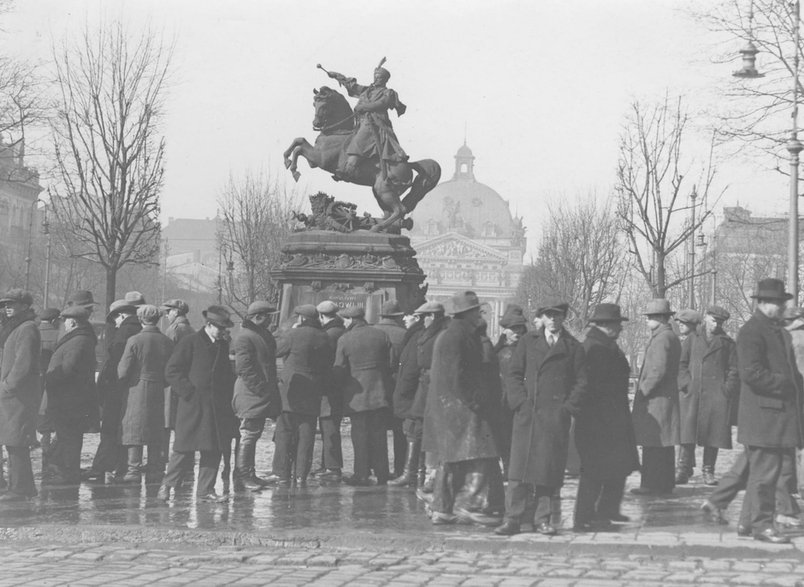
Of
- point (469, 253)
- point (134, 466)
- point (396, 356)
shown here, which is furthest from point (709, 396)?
point (469, 253)

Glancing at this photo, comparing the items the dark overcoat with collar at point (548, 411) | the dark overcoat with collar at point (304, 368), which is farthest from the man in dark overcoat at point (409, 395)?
the dark overcoat with collar at point (548, 411)

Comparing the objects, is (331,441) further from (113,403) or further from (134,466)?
(113,403)

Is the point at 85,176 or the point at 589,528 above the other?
the point at 85,176

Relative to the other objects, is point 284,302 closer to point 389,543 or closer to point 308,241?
point 308,241

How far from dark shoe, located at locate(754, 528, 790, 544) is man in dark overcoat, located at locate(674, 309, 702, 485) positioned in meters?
3.77

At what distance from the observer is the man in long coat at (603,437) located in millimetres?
10469

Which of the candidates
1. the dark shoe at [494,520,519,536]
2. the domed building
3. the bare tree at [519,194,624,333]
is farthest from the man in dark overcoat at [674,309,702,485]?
the domed building

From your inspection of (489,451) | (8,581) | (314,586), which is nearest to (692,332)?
(489,451)

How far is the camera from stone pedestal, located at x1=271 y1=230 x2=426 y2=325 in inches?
846

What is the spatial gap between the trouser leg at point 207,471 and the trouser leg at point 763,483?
4.67m

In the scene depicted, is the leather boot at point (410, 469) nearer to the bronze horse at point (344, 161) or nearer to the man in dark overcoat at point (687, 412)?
the man in dark overcoat at point (687, 412)

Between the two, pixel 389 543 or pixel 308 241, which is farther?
pixel 308 241

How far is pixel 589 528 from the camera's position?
1030 cm

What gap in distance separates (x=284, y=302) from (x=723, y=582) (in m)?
14.1
